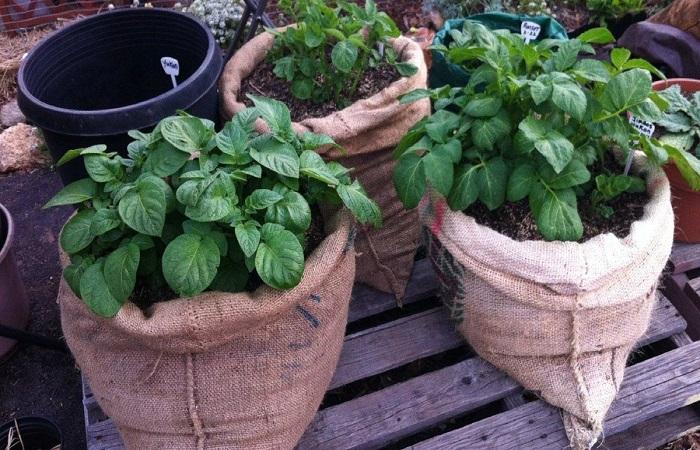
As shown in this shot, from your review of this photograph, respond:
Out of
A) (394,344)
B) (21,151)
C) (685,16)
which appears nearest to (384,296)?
(394,344)

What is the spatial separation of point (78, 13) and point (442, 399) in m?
3.17

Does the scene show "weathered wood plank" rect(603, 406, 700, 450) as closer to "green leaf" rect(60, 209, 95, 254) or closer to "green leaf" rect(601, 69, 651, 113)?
"green leaf" rect(601, 69, 651, 113)

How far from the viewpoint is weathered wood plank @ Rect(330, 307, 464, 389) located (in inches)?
66.6

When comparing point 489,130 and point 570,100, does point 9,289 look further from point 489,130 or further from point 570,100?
point 570,100

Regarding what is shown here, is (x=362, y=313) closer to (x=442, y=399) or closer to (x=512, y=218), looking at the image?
(x=442, y=399)

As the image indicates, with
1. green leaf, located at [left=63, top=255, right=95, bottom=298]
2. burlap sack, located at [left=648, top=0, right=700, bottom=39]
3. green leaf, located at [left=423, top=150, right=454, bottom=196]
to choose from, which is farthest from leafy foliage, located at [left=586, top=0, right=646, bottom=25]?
green leaf, located at [left=63, top=255, right=95, bottom=298]

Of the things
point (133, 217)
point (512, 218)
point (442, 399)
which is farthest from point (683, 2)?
point (133, 217)

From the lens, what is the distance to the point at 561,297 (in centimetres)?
138

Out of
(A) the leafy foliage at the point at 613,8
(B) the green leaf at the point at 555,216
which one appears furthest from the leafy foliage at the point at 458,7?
(B) the green leaf at the point at 555,216

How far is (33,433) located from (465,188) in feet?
4.60

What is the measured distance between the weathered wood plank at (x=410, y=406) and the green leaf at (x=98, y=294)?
0.61 metres

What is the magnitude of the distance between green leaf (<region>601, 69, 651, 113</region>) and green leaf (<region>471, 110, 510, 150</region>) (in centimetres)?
23

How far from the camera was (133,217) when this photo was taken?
119cm

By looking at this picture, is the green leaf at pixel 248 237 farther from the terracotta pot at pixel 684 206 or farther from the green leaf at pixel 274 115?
the terracotta pot at pixel 684 206
